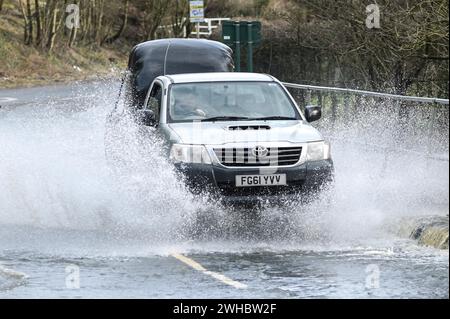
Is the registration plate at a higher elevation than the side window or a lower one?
lower

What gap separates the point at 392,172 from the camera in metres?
17.0

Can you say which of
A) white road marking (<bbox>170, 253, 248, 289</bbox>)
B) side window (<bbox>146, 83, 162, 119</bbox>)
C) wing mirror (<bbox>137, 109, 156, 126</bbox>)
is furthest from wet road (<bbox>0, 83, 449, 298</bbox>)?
side window (<bbox>146, 83, 162, 119</bbox>)

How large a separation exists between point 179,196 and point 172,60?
8712 mm

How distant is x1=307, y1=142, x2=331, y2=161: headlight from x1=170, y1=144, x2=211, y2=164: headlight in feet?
3.83

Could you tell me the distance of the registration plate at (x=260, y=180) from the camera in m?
14.4

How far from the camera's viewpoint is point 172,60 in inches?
903

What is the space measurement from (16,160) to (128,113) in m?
2.82

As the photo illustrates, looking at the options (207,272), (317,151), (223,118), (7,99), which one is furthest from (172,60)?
(7,99)

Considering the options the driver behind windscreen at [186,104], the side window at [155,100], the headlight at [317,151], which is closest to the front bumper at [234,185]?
the headlight at [317,151]

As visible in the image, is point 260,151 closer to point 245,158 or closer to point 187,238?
point 245,158

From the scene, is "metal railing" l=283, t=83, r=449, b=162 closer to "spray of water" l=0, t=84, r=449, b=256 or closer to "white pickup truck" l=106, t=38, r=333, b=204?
"spray of water" l=0, t=84, r=449, b=256

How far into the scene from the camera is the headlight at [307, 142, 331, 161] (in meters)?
14.8

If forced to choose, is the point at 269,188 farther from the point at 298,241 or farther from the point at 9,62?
the point at 9,62
